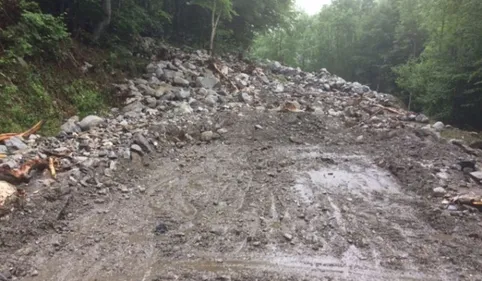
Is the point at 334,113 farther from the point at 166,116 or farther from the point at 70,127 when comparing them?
the point at 70,127

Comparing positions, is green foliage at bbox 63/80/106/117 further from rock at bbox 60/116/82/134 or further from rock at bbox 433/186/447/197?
rock at bbox 433/186/447/197

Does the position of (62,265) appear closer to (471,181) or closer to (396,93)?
(471,181)

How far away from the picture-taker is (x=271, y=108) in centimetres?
991

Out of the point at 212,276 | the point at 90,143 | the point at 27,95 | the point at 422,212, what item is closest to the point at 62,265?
the point at 212,276

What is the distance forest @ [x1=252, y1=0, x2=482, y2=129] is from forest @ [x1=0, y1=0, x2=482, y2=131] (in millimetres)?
52

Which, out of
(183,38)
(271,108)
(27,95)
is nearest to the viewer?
(27,95)

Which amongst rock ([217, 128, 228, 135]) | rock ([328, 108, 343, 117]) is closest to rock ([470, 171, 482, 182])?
rock ([328, 108, 343, 117])

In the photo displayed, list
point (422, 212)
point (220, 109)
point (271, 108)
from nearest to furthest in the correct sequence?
point (422, 212)
point (220, 109)
point (271, 108)

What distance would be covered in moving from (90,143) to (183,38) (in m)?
10.6

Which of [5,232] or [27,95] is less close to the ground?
[27,95]

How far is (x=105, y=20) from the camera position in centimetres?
920

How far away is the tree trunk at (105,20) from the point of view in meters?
9.07

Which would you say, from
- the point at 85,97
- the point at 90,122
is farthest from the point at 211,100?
the point at 90,122

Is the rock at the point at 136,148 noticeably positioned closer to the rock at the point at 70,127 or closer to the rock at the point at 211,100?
the rock at the point at 70,127
